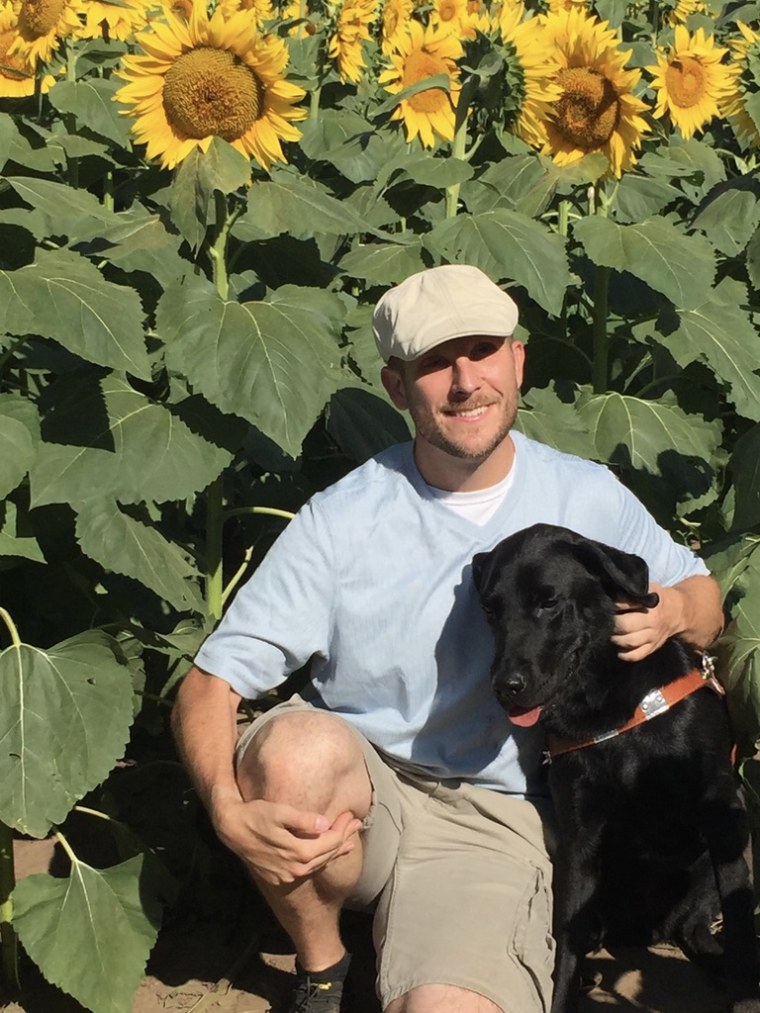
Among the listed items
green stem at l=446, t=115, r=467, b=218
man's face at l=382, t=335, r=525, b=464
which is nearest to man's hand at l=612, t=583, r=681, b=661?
man's face at l=382, t=335, r=525, b=464

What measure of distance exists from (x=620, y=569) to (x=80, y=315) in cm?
113

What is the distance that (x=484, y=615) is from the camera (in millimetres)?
2910

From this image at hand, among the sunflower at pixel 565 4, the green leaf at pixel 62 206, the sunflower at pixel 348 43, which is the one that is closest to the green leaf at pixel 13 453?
the green leaf at pixel 62 206

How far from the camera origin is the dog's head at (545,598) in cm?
271

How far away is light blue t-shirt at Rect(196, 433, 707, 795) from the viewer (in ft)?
9.53

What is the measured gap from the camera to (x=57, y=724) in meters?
3.03

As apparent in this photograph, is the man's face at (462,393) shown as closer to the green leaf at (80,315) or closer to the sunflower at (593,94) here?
the green leaf at (80,315)

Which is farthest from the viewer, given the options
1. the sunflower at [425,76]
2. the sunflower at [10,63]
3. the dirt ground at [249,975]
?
the sunflower at [10,63]

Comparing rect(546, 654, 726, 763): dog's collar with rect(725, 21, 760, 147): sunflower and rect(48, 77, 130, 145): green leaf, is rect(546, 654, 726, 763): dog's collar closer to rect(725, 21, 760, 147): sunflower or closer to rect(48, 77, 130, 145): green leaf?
rect(725, 21, 760, 147): sunflower

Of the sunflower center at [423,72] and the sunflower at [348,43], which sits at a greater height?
the sunflower center at [423,72]

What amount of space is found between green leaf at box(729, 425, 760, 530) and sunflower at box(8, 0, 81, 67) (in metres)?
2.55

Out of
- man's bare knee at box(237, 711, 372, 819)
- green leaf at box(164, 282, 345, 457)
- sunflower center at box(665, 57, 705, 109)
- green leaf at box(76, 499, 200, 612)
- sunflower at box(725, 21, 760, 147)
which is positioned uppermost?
sunflower at box(725, 21, 760, 147)

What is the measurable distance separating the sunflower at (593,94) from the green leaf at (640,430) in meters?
0.61

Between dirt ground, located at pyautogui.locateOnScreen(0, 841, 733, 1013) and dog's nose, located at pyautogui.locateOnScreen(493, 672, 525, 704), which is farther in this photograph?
dirt ground, located at pyautogui.locateOnScreen(0, 841, 733, 1013)
